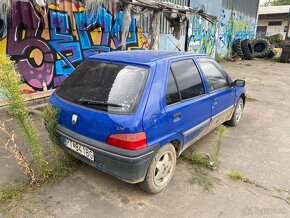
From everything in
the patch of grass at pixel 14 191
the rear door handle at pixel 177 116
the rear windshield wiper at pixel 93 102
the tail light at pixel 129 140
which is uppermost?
the rear windshield wiper at pixel 93 102

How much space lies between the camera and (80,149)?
2.80 meters

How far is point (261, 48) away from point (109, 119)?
60.9 ft

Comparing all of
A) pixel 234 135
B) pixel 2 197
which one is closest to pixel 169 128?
pixel 2 197

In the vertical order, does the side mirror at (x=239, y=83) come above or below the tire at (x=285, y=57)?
above

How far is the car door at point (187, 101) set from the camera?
9.41 ft

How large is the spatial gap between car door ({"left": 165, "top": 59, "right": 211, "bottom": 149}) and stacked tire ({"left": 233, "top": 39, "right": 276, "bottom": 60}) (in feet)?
49.9

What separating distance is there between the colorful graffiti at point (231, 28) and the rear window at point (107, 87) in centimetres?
1387

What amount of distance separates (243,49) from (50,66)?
48.0 ft

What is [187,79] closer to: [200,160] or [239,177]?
[200,160]

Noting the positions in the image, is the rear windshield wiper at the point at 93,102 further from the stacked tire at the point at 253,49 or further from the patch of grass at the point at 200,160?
the stacked tire at the point at 253,49

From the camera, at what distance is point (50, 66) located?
6383 millimetres

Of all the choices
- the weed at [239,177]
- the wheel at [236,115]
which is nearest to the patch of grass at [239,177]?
the weed at [239,177]

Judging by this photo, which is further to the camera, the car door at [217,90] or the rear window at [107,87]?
the car door at [217,90]

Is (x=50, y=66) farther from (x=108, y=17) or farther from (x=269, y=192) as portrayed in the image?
(x=269, y=192)
